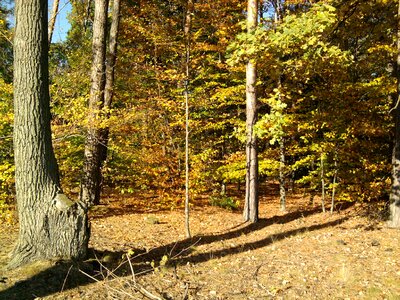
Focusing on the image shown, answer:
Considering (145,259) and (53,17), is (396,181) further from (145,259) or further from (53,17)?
(53,17)

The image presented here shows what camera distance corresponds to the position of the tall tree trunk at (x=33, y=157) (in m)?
5.51

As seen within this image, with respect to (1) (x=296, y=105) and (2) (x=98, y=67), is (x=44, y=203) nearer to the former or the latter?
(2) (x=98, y=67)

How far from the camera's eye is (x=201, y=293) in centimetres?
544

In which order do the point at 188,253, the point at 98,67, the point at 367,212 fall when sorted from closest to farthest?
the point at 188,253, the point at 98,67, the point at 367,212

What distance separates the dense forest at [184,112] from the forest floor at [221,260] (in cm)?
51

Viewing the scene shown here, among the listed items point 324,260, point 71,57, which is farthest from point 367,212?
point 71,57

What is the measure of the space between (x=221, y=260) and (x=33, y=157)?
158 inches

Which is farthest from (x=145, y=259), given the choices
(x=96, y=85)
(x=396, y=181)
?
(x=396, y=181)

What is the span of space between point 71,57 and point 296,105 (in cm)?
905

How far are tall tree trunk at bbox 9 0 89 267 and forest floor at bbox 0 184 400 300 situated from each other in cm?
34

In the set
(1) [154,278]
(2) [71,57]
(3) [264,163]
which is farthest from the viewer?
(2) [71,57]

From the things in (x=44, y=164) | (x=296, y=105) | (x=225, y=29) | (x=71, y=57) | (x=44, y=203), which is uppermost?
(x=225, y=29)

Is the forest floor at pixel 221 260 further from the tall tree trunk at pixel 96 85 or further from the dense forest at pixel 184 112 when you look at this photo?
the tall tree trunk at pixel 96 85

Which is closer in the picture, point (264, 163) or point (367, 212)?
point (367, 212)
